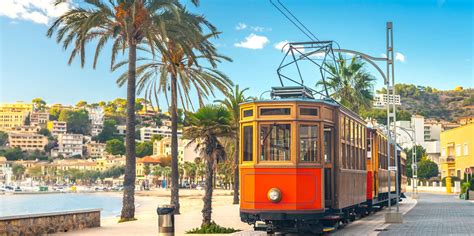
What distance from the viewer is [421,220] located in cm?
2314

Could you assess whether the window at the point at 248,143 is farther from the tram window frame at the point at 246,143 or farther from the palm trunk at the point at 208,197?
the palm trunk at the point at 208,197

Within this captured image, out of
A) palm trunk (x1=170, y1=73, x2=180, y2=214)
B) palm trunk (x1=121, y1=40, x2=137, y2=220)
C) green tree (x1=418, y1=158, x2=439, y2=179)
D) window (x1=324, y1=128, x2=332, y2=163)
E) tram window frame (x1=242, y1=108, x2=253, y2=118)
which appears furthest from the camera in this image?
green tree (x1=418, y1=158, x2=439, y2=179)

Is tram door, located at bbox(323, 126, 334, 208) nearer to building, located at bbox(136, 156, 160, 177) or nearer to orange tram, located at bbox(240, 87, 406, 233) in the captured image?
orange tram, located at bbox(240, 87, 406, 233)

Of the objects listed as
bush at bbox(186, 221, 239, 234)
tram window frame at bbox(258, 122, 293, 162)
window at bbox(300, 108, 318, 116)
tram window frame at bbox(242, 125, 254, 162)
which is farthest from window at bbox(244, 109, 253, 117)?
bush at bbox(186, 221, 239, 234)

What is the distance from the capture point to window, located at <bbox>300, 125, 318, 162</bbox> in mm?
15039

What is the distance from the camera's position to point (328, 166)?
50.9 ft

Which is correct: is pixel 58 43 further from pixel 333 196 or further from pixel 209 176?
pixel 333 196

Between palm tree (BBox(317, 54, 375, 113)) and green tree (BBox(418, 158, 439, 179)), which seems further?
green tree (BBox(418, 158, 439, 179))

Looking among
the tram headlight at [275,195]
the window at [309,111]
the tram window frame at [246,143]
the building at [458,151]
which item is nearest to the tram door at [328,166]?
the window at [309,111]

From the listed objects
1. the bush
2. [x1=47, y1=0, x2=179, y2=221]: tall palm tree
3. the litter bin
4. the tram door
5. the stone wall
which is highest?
[x1=47, y1=0, x2=179, y2=221]: tall palm tree

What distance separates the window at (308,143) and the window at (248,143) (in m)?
1.17

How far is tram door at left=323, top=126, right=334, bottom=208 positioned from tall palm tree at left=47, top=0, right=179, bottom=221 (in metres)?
9.97

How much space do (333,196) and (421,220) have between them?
343 inches

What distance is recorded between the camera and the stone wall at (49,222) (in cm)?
1580
